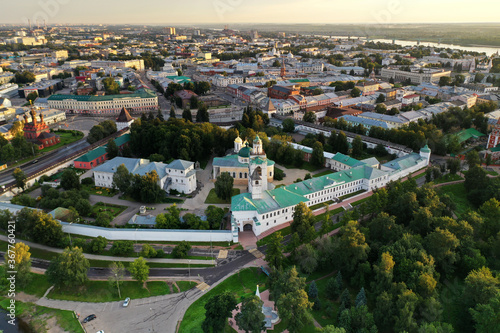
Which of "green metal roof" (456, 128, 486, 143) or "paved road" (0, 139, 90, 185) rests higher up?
"green metal roof" (456, 128, 486, 143)

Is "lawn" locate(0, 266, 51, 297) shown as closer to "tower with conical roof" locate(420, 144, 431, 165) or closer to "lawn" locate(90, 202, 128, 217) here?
"lawn" locate(90, 202, 128, 217)

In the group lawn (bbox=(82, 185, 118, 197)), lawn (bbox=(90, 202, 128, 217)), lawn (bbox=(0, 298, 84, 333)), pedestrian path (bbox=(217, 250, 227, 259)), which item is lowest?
lawn (bbox=(0, 298, 84, 333))

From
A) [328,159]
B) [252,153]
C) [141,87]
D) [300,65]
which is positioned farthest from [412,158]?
[300,65]

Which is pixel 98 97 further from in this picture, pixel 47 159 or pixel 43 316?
pixel 43 316

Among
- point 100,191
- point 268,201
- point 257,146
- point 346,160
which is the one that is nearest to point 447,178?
point 346,160

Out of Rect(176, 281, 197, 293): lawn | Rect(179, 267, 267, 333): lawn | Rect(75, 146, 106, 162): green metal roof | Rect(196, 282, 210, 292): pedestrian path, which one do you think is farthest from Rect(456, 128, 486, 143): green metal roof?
Rect(75, 146, 106, 162): green metal roof

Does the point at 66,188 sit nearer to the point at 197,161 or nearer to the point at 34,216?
the point at 34,216

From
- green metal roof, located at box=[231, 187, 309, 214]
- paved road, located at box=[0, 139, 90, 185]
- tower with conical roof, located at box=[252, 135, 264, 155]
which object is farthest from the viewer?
paved road, located at box=[0, 139, 90, 185]
